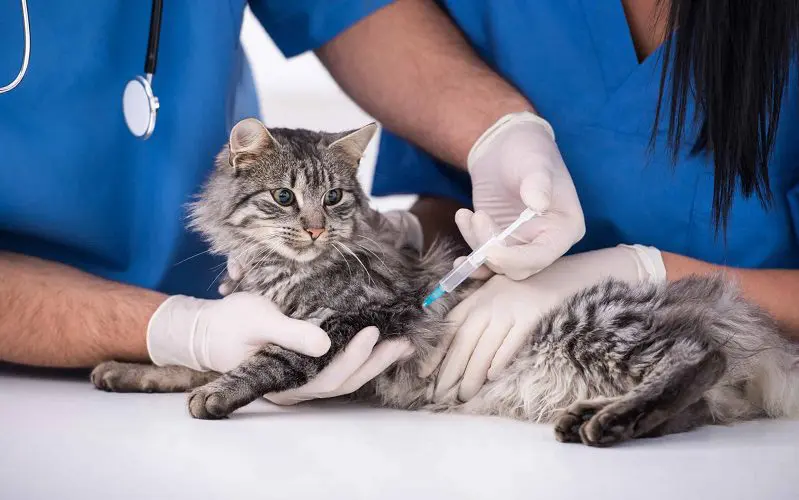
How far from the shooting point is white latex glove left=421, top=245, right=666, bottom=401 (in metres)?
1.66

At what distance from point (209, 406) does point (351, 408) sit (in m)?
0.35

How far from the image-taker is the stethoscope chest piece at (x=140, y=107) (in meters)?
1.77

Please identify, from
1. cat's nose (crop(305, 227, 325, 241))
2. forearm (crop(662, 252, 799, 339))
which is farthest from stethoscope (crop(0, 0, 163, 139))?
forearm (crop(662, 252, 799, 339))

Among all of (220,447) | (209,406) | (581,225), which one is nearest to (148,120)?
(209,406)

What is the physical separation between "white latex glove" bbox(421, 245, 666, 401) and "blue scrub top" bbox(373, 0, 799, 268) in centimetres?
24

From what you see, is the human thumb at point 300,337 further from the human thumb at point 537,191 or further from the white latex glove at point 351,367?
the human thumb at point 537,191

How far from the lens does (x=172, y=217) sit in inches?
77.0

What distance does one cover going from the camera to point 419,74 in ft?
7.25

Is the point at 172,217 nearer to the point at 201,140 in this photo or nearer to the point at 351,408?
the point at 201,140

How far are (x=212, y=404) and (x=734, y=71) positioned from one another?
1.23 metres

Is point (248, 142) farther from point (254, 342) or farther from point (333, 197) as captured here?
point (254, 342)

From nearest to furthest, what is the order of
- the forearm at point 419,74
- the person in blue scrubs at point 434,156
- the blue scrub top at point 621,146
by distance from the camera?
the person in blue scrubs at point 434,156, the blue scrub top at point 621,146, the forearm at point 419,74

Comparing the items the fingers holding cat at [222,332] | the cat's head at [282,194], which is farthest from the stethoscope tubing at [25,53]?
the fingers holding cat at [222,332]

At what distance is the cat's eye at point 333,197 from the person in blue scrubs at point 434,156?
11.6 inches
